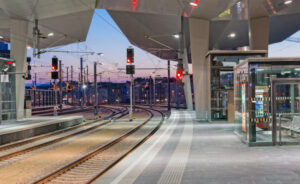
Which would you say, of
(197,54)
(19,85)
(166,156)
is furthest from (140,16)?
(166,156)

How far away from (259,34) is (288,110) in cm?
1461

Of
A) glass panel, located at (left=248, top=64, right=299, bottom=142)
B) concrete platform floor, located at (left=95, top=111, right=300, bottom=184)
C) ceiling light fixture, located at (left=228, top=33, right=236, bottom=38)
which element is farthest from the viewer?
ceiling light fixture, located at (left=228, top=33, right=236, bottom=38)

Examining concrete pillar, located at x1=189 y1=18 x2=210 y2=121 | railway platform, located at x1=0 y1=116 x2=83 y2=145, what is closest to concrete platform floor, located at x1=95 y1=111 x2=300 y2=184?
railway platform, located at x1=0 y1=116 x2=83 y2=145

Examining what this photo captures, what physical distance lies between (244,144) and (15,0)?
17.8 metres

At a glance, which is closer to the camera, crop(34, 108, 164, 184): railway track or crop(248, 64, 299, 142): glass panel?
crop(34, 108, 164, 184): railway track

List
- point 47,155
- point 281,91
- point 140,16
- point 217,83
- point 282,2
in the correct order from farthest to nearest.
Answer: point 140,16 < point 282,2 < point 217,83 < point 47,155 < point 281,91

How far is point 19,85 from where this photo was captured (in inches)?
982

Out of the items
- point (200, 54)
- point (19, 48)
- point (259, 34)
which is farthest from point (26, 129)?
point (259, 34)

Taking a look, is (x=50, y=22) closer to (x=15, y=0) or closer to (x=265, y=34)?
(x=15, y=0)

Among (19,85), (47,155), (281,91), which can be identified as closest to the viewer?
(281,91)

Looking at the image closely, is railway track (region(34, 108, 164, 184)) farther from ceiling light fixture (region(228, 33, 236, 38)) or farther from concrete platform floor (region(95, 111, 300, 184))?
ceiling light fixture (region(228, 33, 236, 38))

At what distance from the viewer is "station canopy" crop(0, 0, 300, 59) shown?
22.5 m

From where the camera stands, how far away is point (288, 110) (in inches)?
488

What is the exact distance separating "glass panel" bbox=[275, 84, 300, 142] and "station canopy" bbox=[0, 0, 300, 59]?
10.2 meters
